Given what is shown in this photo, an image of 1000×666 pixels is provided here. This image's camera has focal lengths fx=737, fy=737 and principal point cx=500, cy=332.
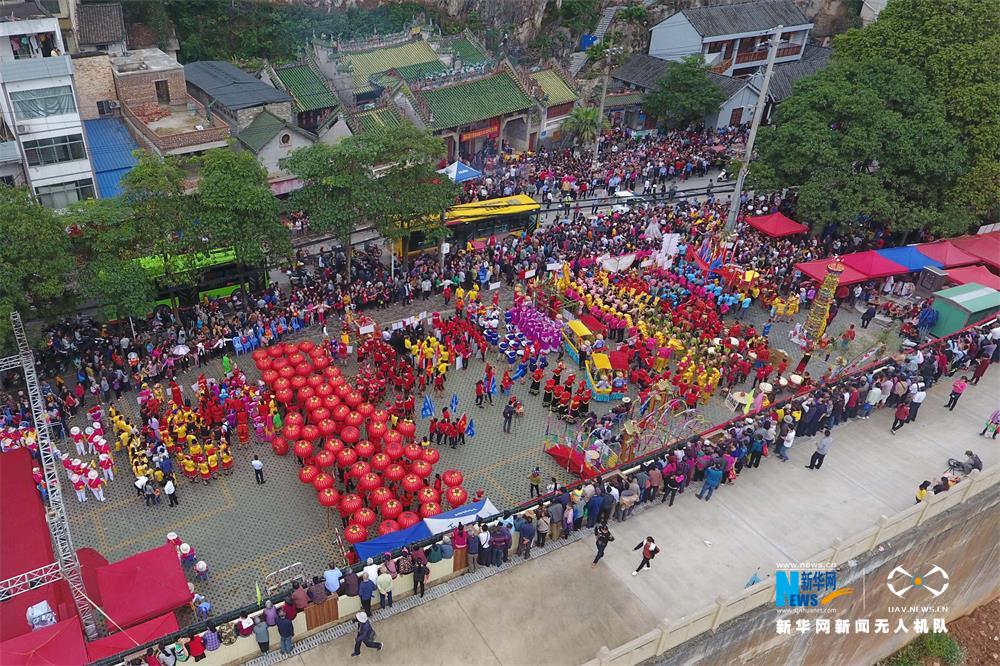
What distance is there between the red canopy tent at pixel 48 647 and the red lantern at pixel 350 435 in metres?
8.12

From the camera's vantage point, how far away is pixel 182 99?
40.7 m

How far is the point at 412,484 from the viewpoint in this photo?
63.7ft

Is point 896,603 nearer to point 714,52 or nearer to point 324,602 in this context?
point 324,602

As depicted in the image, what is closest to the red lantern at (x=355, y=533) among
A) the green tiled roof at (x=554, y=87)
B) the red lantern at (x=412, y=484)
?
the red lantern at (x=412, y=484)

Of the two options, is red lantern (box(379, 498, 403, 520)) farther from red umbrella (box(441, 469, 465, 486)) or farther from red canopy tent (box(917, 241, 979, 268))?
red canopy tent (box(917, 241, 979, 268))

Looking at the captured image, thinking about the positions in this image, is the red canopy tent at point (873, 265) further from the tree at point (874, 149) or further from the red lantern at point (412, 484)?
the red lantern at point (412, 484)

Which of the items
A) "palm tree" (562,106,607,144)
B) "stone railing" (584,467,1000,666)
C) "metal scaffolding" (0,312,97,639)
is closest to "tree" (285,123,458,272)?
"metal scaffolding" (0,312,97,639)

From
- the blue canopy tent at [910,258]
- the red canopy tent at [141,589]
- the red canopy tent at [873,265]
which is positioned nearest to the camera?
the red canopy tent at [141,589]

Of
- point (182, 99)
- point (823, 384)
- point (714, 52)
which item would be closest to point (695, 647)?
point (823, 384)

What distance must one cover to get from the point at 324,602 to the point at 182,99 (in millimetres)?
34653

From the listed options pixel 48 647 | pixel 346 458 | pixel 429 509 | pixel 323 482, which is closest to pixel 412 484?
pixel 429 509

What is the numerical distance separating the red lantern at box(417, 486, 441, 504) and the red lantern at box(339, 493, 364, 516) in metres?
1.55

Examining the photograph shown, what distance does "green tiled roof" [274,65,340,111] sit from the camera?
141 feet

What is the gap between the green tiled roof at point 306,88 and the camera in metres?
42.9
